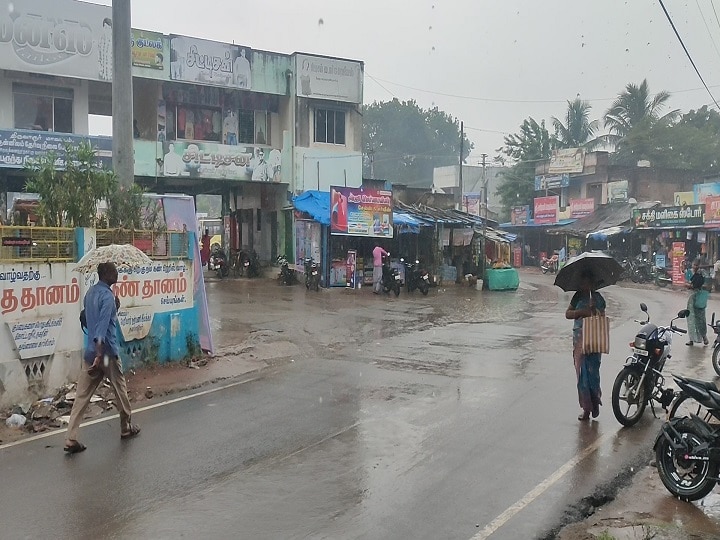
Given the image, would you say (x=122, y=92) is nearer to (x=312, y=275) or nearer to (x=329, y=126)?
(x=312, y=275)

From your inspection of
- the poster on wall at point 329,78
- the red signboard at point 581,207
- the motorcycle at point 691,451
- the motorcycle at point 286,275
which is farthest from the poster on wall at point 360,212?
the red signboard at point 581,207

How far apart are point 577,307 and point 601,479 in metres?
2.48

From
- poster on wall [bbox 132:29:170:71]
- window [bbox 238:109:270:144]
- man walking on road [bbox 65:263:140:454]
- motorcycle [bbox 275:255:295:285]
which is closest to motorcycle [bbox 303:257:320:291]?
motorcycle [bbox 275:255:295:285]

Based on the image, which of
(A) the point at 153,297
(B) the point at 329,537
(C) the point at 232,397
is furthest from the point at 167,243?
(B) the point at 329,537

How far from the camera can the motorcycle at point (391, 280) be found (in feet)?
79.5

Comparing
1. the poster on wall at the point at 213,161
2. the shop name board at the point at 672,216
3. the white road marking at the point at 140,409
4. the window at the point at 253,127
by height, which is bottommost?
the white road marking at the point at 140,409

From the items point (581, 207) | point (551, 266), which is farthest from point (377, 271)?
point (581, 207)

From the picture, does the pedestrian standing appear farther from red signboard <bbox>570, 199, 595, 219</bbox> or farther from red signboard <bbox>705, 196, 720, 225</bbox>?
red signboard <bbox>570, 199, 595, 219</bbox>

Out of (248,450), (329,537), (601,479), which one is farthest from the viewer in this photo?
(248,450)

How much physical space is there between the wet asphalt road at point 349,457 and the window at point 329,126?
18597 mm

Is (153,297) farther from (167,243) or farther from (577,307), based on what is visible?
(577,307)

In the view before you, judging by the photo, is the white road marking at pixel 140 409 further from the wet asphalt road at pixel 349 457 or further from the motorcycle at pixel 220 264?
the motorcycle at pixel 220 264

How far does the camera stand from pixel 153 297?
10.8m

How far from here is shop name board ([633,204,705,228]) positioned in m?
31.4
